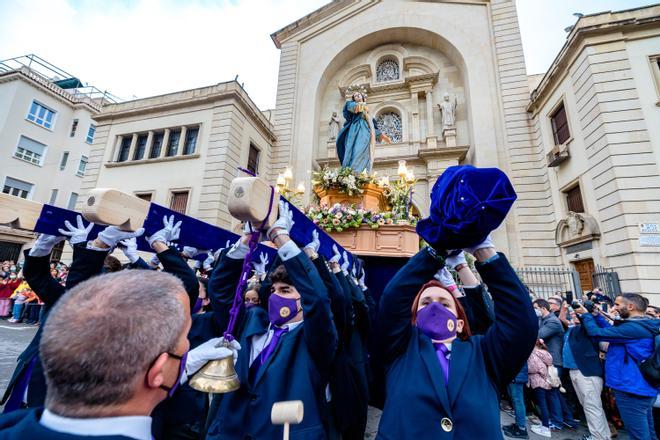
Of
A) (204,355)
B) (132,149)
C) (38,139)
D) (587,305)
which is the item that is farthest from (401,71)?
(38,139)

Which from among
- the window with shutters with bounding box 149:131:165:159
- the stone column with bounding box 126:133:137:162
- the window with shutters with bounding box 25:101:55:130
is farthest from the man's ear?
the window with shutters with bounding box 25:101:55:130

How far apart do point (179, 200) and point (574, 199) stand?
16397 millimetres

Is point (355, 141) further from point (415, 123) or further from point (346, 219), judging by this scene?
point (415, 123)

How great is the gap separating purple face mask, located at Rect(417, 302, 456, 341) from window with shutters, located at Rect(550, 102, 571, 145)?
1276 centimetres

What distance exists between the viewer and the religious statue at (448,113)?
1520 centimetres

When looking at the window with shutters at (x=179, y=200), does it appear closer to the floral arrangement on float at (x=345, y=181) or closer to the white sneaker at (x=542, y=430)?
the floral arrangement on float at (x=345, y=181)

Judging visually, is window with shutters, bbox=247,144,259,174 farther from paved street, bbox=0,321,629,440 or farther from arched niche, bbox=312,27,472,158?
paved street, bbox=0,321,629,440

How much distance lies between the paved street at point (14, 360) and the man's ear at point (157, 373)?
12.5ft

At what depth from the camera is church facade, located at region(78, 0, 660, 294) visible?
9.27 m

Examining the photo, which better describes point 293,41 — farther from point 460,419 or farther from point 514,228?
point 460,419

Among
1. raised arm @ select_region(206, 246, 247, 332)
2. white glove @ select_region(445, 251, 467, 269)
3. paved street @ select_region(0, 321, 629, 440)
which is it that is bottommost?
paved street @ select_region(0, 321, 629, 440)

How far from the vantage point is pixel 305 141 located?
16.5 meters

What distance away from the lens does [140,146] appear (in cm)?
1602

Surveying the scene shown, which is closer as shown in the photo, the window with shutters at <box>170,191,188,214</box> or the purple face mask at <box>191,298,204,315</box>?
the purple face mask at <box>191,298,204,315</box>
